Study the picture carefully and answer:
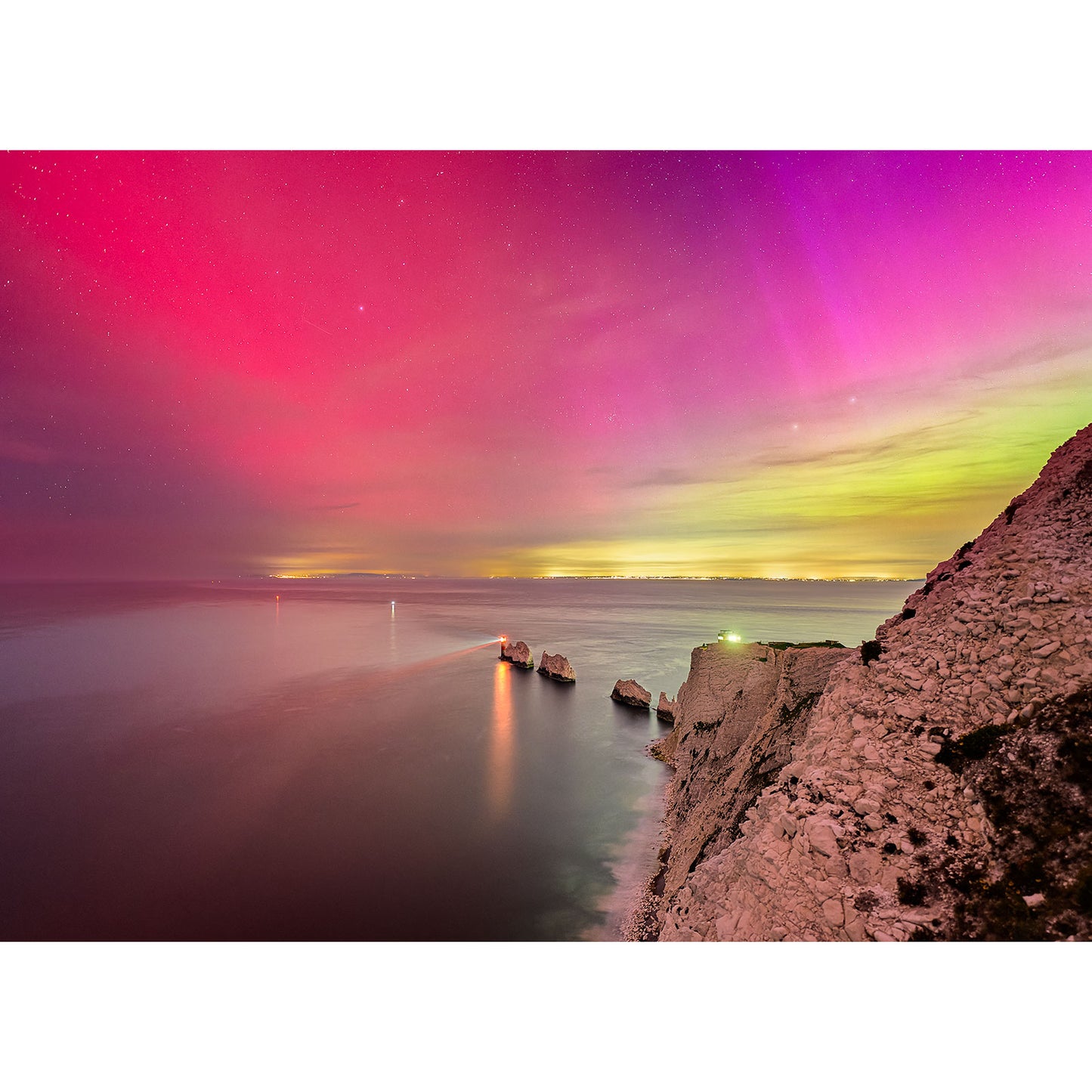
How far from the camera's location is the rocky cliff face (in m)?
3.91

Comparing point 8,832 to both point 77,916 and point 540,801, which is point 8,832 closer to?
point 77,916

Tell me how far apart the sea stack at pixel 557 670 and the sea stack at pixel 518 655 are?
7.10 ft

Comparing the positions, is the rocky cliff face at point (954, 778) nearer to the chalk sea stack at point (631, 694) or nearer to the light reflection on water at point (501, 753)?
the light reflection on water at point (501, 753)

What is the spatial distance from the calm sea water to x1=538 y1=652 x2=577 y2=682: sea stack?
4.31 ft

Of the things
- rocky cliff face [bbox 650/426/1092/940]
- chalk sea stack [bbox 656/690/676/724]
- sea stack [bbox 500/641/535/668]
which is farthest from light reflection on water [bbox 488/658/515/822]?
rocky cliff face [bbox 650/426/1092/940]

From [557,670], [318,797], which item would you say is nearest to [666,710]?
[557,670]

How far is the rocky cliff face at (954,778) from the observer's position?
391 cm

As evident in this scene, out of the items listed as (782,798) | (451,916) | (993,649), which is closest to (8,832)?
(451,916)

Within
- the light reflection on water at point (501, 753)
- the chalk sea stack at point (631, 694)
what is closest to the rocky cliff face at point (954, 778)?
the light reflection on water at point (501, 753)

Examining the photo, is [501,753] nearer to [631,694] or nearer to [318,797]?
[318,797]

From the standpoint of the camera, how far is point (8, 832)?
→ 544 inches

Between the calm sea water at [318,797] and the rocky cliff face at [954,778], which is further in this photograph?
the calm sea water at [318,797]

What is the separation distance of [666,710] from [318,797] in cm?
1640

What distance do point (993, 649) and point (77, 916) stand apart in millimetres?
18522
